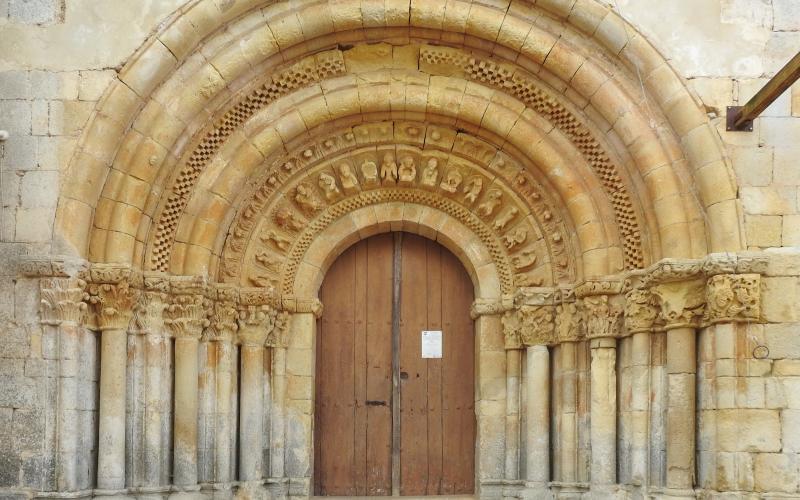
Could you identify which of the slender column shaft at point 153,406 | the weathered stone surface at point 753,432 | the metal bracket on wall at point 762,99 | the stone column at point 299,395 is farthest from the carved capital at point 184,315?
the metal bracket on wall at point 762,99

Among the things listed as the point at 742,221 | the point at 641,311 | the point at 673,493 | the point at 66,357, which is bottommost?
the point at 673,493

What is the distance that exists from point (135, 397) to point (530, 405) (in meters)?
2.94

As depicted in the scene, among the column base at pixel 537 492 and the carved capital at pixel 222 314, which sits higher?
the carved capital at pixel 222 314

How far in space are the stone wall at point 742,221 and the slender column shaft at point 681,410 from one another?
0.24 feet

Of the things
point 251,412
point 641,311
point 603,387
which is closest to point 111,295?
point 251,412

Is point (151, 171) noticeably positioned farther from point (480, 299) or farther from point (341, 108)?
point (480, 299)

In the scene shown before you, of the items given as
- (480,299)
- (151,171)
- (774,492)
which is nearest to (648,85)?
(480,299)

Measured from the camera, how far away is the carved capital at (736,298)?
6543 millimetres

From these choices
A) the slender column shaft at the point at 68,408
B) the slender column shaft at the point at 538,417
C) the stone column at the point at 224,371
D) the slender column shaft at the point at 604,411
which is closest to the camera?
the slender column shaft at the point at 68,408

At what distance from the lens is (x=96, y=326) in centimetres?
693

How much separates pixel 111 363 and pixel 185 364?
564 millimetres

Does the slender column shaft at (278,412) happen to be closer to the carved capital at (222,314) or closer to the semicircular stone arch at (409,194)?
the semicircular stone arch at (409,194)

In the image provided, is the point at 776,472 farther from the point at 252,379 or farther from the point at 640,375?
the point at 252,379

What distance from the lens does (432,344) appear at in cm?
827
